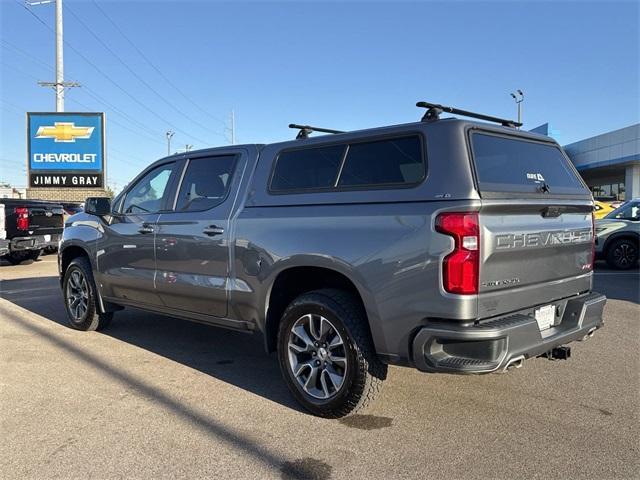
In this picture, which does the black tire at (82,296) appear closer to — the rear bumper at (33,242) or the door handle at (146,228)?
the door handle at (146,228)

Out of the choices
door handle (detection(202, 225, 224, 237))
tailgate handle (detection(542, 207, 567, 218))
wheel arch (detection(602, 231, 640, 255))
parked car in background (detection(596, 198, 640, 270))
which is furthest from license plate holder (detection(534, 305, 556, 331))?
wheel arch (detection(602, 231, 640, 255))

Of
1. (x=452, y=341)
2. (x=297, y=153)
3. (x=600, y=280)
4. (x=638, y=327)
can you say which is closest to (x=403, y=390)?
(x=452, y=341)

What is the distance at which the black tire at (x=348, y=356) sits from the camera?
3.66m

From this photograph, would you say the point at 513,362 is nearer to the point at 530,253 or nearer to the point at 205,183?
the point at 530,253

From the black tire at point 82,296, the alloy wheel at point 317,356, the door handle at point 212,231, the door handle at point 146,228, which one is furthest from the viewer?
the black tire at point 82,296

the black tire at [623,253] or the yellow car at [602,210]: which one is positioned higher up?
the yellow car at [602,210]

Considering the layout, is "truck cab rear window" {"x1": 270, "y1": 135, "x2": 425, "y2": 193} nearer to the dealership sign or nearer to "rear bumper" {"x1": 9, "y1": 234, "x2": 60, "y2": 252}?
"rear bumper" {"x1": 9, "y1": 234, "x2": 60, "y2": 252}

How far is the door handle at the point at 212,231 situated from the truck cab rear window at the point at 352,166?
1.94 ft

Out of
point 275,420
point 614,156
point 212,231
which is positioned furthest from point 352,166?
point 614,156

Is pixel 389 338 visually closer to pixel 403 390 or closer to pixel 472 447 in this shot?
pixel 472 447

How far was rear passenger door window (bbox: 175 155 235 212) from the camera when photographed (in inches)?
189

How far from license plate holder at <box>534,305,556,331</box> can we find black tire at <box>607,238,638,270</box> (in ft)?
30.4

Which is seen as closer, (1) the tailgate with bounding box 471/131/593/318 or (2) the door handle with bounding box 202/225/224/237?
(1) the tailgate with bounding box 471/131/593/318

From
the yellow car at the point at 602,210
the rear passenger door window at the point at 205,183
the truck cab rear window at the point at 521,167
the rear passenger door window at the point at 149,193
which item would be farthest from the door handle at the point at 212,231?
the yellow car at the point at 602,210
